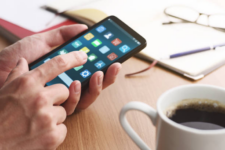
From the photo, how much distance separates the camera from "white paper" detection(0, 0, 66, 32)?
2.79 ft

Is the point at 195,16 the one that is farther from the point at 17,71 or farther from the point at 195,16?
the point at 17,71

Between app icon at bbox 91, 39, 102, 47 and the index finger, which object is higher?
the index finger

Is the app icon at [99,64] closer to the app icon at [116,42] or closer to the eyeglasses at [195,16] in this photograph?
Answer: the app icon at [116,42]

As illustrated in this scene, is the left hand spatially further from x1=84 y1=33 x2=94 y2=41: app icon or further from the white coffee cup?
the white coffee cup

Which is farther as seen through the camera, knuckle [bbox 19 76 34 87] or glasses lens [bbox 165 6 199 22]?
glasses lens [bbox 165 6 199 22]

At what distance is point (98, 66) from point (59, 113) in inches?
5.5

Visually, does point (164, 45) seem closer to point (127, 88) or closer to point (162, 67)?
point (162, 67)

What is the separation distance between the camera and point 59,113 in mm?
473

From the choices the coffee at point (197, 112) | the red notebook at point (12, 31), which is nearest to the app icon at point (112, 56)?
the coffee at point (197, 112)

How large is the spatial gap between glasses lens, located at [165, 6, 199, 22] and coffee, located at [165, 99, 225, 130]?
49cm

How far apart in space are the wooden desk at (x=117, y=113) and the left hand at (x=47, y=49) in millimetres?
29

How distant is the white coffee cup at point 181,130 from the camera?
32cm

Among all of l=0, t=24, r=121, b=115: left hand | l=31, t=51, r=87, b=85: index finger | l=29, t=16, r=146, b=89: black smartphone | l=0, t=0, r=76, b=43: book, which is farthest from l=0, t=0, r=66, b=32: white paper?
l=31, t=51, r=87, b=85: index finger

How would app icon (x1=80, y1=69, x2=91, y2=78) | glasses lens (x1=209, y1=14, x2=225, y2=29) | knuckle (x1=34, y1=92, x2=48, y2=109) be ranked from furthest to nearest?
glasses lens (x1=209, y1=14, x2=225, y2=29) → app icon (x1=80, y1=69, x2=91, y2=78) → knuckle (x1=34, y1=92, x2=48, y2=109)
